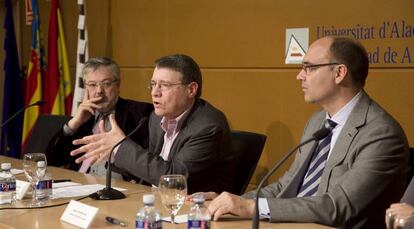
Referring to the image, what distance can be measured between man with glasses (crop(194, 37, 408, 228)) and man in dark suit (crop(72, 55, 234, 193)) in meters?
0.34

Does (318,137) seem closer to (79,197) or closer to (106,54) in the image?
(79,197)

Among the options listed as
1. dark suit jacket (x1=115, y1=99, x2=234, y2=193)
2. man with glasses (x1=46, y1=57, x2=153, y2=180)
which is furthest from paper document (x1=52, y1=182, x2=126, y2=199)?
man with glasses (x1=46, y1=57, x2=153, y2=180)

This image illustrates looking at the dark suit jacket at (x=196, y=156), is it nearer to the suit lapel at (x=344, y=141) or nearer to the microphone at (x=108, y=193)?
the microphone at (x=108, y=193)

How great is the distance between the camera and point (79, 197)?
9.21 feet

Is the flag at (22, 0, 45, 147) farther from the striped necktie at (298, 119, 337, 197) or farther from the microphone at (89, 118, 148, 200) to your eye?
the striped necktie at (298, 119, 337, 197)

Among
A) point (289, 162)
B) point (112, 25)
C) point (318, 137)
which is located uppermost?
point (112, 25)

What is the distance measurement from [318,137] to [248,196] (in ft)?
2.34

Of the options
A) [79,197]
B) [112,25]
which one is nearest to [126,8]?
[112,25]

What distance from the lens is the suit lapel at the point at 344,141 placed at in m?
2.62

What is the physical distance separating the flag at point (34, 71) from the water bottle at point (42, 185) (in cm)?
323

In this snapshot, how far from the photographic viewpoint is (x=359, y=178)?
2486 millimetres

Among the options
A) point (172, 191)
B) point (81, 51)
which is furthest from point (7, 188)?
point (81, 51)

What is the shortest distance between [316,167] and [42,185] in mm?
1206

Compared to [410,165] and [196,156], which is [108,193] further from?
[410,165]
